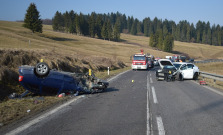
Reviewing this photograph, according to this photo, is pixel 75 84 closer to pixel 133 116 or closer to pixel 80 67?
pixel 133 116

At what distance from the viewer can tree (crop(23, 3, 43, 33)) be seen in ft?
216

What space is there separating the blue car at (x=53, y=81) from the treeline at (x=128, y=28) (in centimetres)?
9472

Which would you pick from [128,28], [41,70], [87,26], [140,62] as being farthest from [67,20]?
[41,70]

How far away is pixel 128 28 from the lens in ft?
628

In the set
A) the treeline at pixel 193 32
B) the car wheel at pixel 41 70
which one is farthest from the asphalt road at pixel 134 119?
the treeline at pixel 193 32

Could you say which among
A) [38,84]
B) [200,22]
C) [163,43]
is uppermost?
[200,22]

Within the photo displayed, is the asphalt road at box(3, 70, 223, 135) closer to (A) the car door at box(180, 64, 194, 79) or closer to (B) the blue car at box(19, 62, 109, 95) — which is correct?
(B) the blue car at box(19, 62, 109, 95)

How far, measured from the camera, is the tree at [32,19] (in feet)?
216

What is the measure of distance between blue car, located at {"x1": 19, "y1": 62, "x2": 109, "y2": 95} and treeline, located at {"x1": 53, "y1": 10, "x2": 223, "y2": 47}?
94.7m

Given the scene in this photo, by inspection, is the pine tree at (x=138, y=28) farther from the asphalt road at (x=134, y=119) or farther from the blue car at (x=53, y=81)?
the asphalt road at (x=134, y=119)

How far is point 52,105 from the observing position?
27.3ft

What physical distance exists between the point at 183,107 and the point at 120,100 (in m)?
2.69

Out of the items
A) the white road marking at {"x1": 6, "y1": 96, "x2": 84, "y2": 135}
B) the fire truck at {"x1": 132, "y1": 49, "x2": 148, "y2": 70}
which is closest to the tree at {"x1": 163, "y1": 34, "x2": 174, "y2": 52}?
the fire truck at {"x1": 132, "y1": 49, "x2": 148, "y2": 70}

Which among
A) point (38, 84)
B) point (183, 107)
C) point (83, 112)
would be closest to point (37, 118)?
point (83, 112)
